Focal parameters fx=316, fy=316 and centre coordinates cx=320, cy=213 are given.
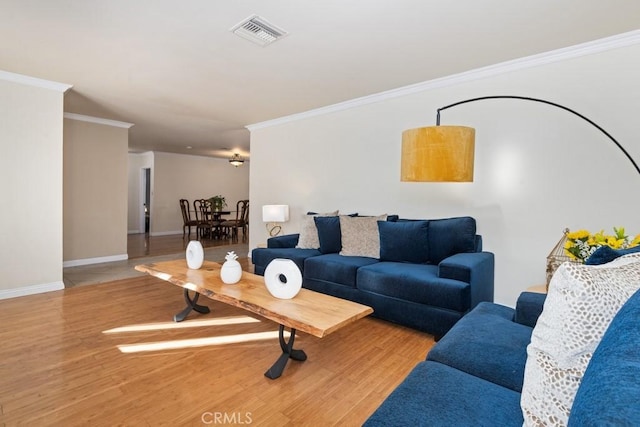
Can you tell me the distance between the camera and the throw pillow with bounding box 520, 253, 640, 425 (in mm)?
814

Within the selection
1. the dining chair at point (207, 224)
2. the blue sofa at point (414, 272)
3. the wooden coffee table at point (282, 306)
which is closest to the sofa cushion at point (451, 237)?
the blue sofa at point (414, 272)

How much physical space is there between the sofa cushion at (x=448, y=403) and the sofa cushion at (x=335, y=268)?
1869 millimetres

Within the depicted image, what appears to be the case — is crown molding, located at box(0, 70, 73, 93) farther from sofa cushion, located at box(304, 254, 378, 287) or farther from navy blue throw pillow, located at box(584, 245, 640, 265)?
navy blue throw pillow, located at box(584, 245, 640, 265)

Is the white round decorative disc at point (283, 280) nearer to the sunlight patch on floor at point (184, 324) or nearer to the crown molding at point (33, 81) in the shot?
the sunlight patch on floor at point (184, 324)

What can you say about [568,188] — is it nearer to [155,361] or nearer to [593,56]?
[593,56]

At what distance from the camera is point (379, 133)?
3.97 m

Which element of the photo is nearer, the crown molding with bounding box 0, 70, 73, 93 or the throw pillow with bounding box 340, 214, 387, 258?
the crown molding with bounding box 0, 70, 73, 93

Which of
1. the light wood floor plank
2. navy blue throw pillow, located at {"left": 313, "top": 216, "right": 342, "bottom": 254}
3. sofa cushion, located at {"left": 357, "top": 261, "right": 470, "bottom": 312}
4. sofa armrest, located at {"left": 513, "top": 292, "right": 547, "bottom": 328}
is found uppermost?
navy blue throw pillow, located at {"left": 313, "top": 216, "right": 342, "bottom": 254}

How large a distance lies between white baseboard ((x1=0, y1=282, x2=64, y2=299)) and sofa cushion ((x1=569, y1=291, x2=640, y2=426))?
15.9 ft

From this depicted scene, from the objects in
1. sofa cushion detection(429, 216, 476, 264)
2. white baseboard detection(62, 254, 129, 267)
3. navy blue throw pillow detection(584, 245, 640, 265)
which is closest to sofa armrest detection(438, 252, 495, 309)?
sofa cushion detection(429, 216, 476, 264)

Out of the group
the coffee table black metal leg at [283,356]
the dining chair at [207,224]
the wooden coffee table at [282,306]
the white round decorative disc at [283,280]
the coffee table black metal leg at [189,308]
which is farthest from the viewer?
the dining chair at [207,224]

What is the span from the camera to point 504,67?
3031 mm

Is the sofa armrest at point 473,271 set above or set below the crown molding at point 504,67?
below

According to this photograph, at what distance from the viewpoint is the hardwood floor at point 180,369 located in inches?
65.9
